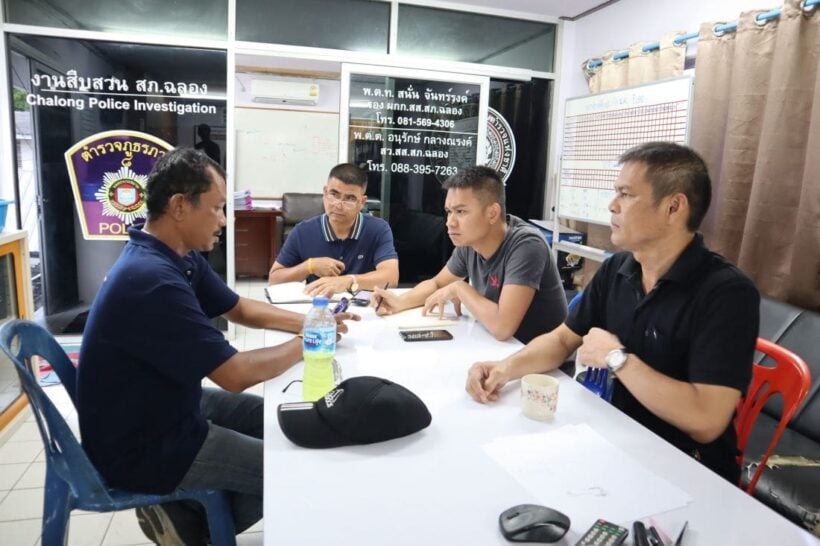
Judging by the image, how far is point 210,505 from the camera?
138 cm

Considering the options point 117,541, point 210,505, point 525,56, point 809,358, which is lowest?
point 117,541

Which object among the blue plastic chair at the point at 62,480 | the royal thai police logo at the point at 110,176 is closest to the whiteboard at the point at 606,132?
the blue plastic chair at the point at 62,480

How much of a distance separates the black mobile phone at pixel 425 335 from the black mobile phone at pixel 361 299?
1.37ft

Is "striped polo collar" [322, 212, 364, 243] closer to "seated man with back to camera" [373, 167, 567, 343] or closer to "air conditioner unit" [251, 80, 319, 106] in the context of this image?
"seated man with back to camera" [373, 167, 567, 343]

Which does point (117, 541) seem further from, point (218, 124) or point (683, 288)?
point (218, 124)

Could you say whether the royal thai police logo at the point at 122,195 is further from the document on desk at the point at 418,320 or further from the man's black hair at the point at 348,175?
the document on desk at the point at 418,320

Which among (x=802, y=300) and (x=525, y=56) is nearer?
(x=802, y=300)

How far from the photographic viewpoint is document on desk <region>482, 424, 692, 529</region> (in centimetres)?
91

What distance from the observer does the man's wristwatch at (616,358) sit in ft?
4.22

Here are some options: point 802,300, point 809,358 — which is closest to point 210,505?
point 809,358

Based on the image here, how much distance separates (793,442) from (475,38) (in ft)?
11.3

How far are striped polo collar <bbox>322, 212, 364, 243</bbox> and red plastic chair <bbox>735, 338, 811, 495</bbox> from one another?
1.77 m

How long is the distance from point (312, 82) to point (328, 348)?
5.81m

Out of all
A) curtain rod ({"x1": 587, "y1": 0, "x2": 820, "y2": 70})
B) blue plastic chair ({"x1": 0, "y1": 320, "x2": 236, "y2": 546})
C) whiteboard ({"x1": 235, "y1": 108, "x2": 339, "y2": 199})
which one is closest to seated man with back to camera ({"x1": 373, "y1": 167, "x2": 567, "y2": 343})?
blue plastic chair ({"x1": 0, "y1": 320, "x2": 236, "y2": 546})
